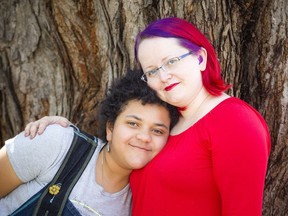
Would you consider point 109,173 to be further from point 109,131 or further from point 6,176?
point 6,176

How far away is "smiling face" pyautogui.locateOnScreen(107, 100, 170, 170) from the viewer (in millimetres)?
2686

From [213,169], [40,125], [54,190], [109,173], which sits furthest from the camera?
[109,173]

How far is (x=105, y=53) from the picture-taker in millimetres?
3533

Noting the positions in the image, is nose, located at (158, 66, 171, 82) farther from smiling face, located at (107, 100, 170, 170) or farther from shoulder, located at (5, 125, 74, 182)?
shoulder, located at (5, 125, 74, 182)

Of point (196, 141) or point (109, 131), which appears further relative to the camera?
point (109, 131)

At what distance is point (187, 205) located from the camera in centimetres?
246

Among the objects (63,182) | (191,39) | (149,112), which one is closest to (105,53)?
(149,112)

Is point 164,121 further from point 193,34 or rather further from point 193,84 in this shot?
point 193,34

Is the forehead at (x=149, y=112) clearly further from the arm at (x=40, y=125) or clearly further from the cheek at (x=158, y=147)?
the arm at (x=40, y=125)

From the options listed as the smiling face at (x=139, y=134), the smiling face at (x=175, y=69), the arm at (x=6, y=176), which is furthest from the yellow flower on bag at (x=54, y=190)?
the smiling face at (x=175, y=69)

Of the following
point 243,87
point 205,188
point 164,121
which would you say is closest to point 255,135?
point 205,188

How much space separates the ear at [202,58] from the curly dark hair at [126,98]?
0.99ft

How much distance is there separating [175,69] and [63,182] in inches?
33.3

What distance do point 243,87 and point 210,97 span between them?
809 millimetres
